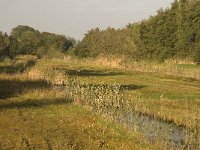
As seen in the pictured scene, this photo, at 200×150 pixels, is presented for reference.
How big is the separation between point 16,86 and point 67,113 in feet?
25.5

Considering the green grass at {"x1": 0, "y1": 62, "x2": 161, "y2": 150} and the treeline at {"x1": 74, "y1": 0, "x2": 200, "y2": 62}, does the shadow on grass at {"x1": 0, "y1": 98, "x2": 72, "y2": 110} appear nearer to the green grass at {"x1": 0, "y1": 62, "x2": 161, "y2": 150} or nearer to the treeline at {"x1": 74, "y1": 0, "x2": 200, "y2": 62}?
the green grass at {"x1": 0, "y1": 62, "x2": 161, "y2": 150}

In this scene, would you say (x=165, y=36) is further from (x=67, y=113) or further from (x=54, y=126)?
(x=54, y=126)

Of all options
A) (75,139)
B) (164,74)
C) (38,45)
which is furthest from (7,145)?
(38,45)

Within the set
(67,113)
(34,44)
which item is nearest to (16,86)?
(67,113)

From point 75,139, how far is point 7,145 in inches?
77.0

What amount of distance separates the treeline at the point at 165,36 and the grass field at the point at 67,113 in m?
20.5

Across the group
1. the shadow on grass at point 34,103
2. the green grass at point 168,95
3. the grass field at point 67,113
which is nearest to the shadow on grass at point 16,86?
the grass field at point 67,113

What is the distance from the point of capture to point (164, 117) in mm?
17594

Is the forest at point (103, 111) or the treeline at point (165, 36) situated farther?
the treeline at point (165, 36)

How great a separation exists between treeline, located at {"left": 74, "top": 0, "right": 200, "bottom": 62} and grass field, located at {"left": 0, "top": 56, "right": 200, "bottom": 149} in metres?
20.5

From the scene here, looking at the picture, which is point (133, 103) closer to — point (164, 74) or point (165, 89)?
point (165, 89)

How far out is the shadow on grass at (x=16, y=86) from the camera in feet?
75.7

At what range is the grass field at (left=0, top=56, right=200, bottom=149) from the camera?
1295 cm

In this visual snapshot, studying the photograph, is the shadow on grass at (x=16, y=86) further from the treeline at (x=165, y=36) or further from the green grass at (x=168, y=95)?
the treeline at (x=165, y=36)
